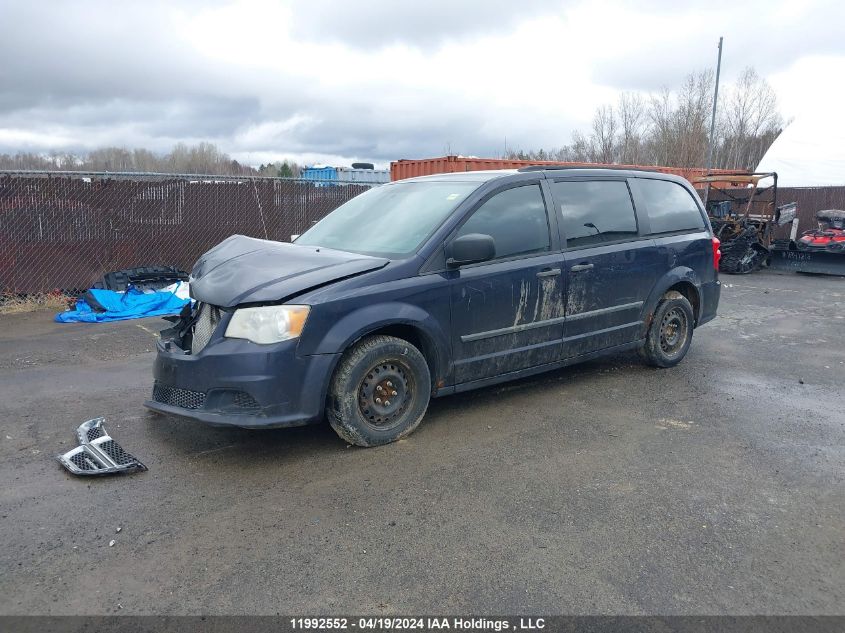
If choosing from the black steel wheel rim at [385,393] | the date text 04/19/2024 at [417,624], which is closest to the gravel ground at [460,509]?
the date text 04/19/2024 at [417,624]

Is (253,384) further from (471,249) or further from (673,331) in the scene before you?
(673,331)

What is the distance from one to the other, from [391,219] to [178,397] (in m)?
2.03

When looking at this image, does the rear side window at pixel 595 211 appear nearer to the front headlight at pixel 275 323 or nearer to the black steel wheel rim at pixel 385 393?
the black steel wheel rim at pixel 385 393

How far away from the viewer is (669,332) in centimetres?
621

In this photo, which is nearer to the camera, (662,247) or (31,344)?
(662,247)

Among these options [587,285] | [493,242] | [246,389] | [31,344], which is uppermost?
[493,242]

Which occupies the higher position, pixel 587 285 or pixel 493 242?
pixel 493 242

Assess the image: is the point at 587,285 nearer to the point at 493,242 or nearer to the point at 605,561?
the point at 493,242

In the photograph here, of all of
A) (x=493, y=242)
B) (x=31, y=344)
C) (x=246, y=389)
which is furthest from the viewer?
(x=31, y=344)

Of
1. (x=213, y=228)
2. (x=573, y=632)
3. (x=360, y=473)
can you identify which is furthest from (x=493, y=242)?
(x=213, y=228)

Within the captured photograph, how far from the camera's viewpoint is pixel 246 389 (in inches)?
150

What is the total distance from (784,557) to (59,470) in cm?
404

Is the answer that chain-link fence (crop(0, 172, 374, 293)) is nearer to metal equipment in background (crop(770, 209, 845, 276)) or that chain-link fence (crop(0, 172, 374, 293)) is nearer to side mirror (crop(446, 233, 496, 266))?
side mirror (crop(446, 233, 496, 266))

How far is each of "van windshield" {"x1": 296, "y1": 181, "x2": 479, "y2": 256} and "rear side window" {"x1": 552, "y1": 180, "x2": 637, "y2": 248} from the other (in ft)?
2.97
